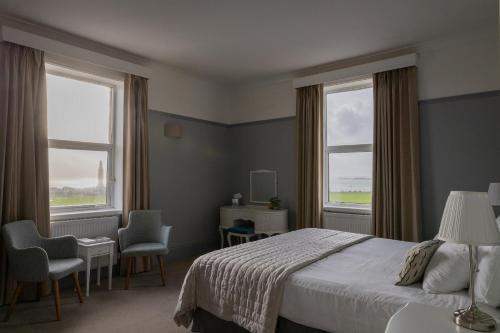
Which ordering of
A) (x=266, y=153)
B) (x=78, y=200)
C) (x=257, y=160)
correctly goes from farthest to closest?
1. (x=257, y=160)
2. (x=266, y=153)
3. (x=78, y=200)

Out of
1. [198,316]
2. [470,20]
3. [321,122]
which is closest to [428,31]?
[470,20]

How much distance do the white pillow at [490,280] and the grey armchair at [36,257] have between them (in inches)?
125

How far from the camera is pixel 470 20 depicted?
3.32 metres

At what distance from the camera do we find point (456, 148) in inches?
144

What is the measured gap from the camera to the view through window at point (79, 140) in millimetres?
3752

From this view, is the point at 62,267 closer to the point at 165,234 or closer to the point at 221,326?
the point at 165,234

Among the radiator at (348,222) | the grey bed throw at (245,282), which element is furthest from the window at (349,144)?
the grey bed throw at (245,282)

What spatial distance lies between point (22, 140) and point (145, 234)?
1719mm

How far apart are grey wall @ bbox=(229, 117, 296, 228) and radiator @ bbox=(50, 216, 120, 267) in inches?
90.6

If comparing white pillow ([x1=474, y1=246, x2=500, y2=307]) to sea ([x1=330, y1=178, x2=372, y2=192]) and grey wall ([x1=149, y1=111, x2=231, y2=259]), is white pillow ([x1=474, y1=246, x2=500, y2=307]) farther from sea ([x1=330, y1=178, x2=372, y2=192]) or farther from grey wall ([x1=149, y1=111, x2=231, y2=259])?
grey wall ([x1=149, y1=111, x2=231, y2=259])

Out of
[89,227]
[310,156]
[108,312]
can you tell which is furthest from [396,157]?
[89,227]

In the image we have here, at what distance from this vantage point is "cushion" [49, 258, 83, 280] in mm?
2846

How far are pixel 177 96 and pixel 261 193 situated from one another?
6.82 ft

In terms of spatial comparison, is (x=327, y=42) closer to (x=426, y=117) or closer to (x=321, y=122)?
(x=321, y=122)
